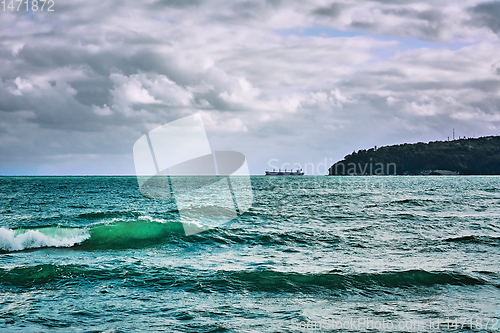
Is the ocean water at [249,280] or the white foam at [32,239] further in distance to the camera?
the white foam at [32,239]

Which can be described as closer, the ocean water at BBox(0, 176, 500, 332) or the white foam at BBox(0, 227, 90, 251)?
the ocean water at BBox(0, 176, 500, 332)

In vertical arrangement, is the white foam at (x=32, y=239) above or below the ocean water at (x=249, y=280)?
above

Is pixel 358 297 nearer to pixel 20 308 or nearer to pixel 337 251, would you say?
pixel 337 251

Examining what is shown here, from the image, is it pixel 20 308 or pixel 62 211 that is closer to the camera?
pixel 20 308

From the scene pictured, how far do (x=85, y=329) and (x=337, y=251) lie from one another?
37.2ft

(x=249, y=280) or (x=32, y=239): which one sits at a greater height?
(x=32, y=239)

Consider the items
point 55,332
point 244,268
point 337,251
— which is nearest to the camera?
point 55,332

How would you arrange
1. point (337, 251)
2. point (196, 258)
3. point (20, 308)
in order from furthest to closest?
1. point (337, 251)
2. point (196, 258)
3. point (20, 308)

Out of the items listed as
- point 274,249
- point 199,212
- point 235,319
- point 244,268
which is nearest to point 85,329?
point 235,319

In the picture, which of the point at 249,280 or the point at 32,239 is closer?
the point at 249,280

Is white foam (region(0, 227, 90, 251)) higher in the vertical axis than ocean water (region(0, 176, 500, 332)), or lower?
higher

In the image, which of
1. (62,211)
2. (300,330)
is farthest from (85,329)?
(62,211)

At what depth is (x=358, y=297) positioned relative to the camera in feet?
35.1

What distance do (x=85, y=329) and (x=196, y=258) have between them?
304 inches
